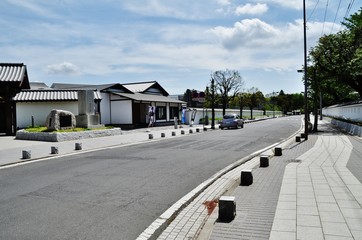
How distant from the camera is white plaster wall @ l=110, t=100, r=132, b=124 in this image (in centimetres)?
3200

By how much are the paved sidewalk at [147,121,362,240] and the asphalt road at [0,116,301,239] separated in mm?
576

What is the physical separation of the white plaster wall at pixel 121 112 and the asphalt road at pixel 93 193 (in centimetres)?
1999

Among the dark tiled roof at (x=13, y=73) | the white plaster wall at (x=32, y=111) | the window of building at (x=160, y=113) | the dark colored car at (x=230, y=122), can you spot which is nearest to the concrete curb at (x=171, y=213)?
the dark tiled roof at (x=13, y=73)

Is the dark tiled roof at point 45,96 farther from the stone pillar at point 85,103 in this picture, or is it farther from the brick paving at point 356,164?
the brick paving at point 356,164

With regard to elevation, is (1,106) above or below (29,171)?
above

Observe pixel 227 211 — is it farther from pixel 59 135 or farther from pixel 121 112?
pixel 121 112

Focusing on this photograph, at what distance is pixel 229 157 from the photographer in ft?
40.3

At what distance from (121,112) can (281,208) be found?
28362mm

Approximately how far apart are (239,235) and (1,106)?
25.5m

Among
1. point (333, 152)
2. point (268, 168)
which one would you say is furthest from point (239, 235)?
point (333, 152)

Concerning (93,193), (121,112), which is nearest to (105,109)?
(121,112)

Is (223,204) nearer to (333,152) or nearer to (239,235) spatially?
(239,235)

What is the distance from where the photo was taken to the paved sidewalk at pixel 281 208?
448 centimetres

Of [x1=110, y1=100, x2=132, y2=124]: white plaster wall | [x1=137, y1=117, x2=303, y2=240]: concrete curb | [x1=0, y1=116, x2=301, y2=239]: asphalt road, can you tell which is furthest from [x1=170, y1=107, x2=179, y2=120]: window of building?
[x1=137, y1=117, x2=303, y2=240]: concrete curb
